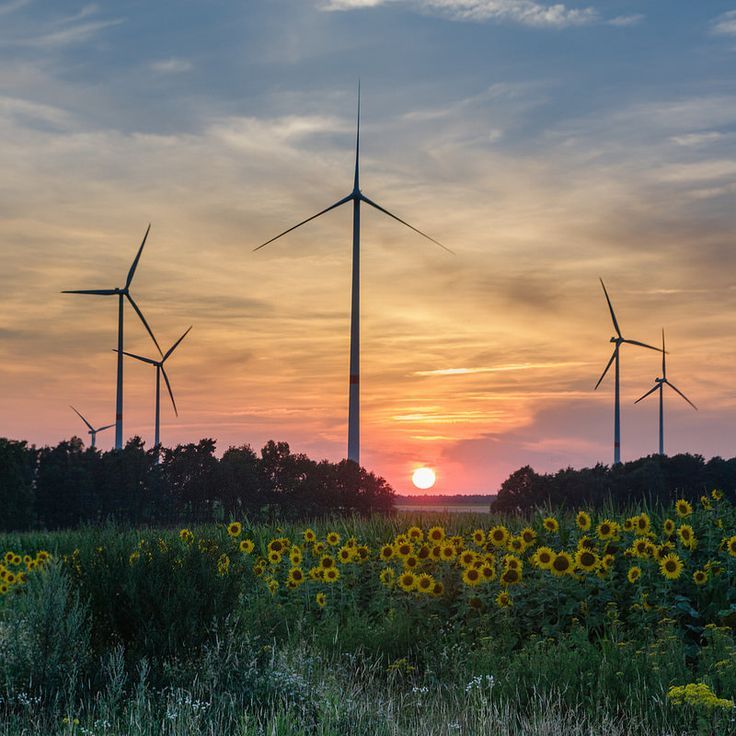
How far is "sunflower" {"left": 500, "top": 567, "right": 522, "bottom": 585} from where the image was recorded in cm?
1358

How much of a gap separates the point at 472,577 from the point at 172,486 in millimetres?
41091

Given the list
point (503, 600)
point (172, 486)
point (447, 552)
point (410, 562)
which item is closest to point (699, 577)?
point (503, 600)

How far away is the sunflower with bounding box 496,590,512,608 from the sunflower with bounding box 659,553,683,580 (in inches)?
77.8

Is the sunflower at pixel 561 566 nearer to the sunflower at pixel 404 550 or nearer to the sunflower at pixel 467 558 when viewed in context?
the sunflower at pixel 467 558

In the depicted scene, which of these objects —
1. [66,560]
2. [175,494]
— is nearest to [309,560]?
[66,560]

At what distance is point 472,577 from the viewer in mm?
14039

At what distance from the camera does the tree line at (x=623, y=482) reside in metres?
60.3

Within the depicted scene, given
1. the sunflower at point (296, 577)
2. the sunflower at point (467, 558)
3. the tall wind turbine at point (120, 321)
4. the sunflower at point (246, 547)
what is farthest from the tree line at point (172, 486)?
the sunflower at point (467, 558)

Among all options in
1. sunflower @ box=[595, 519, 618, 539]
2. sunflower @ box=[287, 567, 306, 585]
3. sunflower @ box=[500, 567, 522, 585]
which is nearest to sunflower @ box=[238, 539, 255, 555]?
sunflower @ box=[287, 567, 306, 585]

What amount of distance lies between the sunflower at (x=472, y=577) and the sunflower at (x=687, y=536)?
2.78 m

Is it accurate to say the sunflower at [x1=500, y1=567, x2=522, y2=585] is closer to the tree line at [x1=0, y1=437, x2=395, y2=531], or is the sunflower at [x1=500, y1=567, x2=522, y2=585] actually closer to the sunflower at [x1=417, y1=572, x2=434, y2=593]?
the sunflower at [x1=417, y1=572, x2=434, y2=593]

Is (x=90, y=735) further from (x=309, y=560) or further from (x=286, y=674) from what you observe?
(x=309, y=560)

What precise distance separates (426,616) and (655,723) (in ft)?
16.0

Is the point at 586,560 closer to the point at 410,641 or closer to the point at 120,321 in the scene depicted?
the point at 410,641
